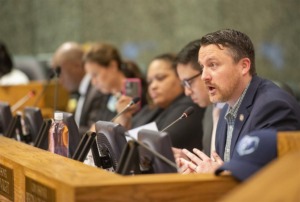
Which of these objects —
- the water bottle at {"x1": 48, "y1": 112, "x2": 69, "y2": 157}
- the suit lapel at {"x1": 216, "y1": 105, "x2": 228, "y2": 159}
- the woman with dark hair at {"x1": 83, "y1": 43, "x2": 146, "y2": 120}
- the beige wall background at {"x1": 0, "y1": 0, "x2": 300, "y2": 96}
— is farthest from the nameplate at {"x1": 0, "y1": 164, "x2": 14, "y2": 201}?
the beige wall background at {"x1": 0, "y1": 0, "x2": 300, "y2": 96}

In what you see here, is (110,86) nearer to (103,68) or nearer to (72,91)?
(103,68)

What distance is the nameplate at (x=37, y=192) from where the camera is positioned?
2717 mm

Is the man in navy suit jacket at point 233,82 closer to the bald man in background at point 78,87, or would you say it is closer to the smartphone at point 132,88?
the smartphone at point 132,88

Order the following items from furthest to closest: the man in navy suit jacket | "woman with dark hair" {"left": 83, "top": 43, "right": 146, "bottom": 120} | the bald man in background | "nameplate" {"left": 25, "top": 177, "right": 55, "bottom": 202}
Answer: the bald man in background, "woman with dark hair" {"left": 83, "top": 43, "right": 146, "bottom": 120}, the man in navy suit jacket, "nameplate" {"left": 25, "top": 177, "right": 55, "bottom": 202}

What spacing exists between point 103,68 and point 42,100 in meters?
1.17

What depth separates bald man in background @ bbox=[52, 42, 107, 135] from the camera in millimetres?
5996

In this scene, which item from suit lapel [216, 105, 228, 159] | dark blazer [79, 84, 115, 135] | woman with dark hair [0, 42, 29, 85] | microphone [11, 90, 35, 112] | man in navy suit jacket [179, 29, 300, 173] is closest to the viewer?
man in navy suit jacket [179, 29, 300, 173]

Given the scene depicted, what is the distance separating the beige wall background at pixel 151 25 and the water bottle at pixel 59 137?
255 cm

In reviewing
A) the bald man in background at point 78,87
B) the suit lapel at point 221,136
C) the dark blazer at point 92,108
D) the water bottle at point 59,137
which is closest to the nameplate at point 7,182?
the water bottle at point 59,137

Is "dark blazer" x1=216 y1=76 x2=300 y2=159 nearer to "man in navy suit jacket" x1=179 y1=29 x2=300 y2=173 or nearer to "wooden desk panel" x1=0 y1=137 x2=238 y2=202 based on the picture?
"man in navy suit jacket" x1=179 y1=29 x2=300 y2=173

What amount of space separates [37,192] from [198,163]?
64cm

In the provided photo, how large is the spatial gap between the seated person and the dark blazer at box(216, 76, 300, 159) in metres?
1.22

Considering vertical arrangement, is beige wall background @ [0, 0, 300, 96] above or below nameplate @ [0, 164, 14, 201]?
above

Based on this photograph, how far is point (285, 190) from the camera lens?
207 cm
